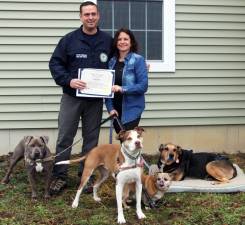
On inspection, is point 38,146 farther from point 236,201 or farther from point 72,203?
point 236,201

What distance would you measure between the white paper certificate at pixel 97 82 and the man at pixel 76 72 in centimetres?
8

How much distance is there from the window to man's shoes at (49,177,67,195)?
284 cm

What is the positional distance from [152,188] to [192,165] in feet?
4.19

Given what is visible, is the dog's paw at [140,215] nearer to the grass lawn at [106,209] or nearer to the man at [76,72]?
the grass lawn at [106,209]

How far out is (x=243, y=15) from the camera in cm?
911

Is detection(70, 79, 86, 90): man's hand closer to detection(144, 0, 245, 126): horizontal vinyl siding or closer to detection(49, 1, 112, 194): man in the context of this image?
detection(49, 1, 112, 194): man

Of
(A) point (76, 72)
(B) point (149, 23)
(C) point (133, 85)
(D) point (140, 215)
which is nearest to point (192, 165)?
(C) point (133, 85)

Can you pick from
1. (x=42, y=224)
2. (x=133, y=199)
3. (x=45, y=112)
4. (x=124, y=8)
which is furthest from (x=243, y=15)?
(x=42, y=224)

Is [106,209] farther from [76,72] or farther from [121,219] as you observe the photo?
[76,72]

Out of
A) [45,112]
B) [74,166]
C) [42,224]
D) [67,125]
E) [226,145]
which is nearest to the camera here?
[42,224]

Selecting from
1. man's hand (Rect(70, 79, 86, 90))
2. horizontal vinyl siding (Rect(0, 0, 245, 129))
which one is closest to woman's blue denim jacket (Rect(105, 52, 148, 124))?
man's hand (Rect(70, 79, 86, 90))

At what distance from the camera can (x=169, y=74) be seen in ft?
29.2

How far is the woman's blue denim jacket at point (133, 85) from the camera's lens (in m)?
6.27

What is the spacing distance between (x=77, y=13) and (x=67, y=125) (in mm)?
2592
